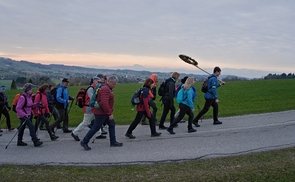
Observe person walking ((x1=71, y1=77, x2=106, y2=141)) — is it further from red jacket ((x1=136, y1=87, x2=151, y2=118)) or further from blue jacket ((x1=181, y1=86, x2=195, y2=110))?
blue jacket ((x1=181, y1=86, x2=195, y2=110))

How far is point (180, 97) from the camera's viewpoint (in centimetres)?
1036

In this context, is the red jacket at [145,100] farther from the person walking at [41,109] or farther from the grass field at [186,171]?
the grass field at [186,171]

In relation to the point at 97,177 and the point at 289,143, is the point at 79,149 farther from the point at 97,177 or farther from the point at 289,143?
the point at 289,143

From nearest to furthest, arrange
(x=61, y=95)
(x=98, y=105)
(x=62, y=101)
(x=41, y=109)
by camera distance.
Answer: (x=98, y=105), (x=41, y=109), (x=62, y=101), (x=61, y=95)

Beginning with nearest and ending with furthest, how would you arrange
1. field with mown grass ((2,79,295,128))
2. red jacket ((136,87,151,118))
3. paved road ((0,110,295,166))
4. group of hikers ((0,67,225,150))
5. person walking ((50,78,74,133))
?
paved road ((0,110,295,166)) → group of hikers ((0,67,225,150)) → red jacket ((136,87,151,118)) → person walking ((50,78,74,133)) → field with mown grass ((2,79,295,128))

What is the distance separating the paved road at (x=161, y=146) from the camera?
7488 millimetres

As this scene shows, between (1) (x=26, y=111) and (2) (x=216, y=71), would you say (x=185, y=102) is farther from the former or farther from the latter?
(1) (x=26, y=111)

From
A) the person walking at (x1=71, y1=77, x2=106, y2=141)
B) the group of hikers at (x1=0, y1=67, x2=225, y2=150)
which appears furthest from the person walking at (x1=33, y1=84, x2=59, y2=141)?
the person walking at (x1=71, y1=77, x2=106, y2=141)

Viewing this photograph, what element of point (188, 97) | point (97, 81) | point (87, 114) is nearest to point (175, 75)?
point (188, 97)

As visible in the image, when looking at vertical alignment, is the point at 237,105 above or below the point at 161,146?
above

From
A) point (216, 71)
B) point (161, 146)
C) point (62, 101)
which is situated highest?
point (216, 71)

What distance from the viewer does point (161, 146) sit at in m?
→ 8.45

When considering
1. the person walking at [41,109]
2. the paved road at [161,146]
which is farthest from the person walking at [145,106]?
the person walking at [41,109]

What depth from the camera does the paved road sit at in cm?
749
